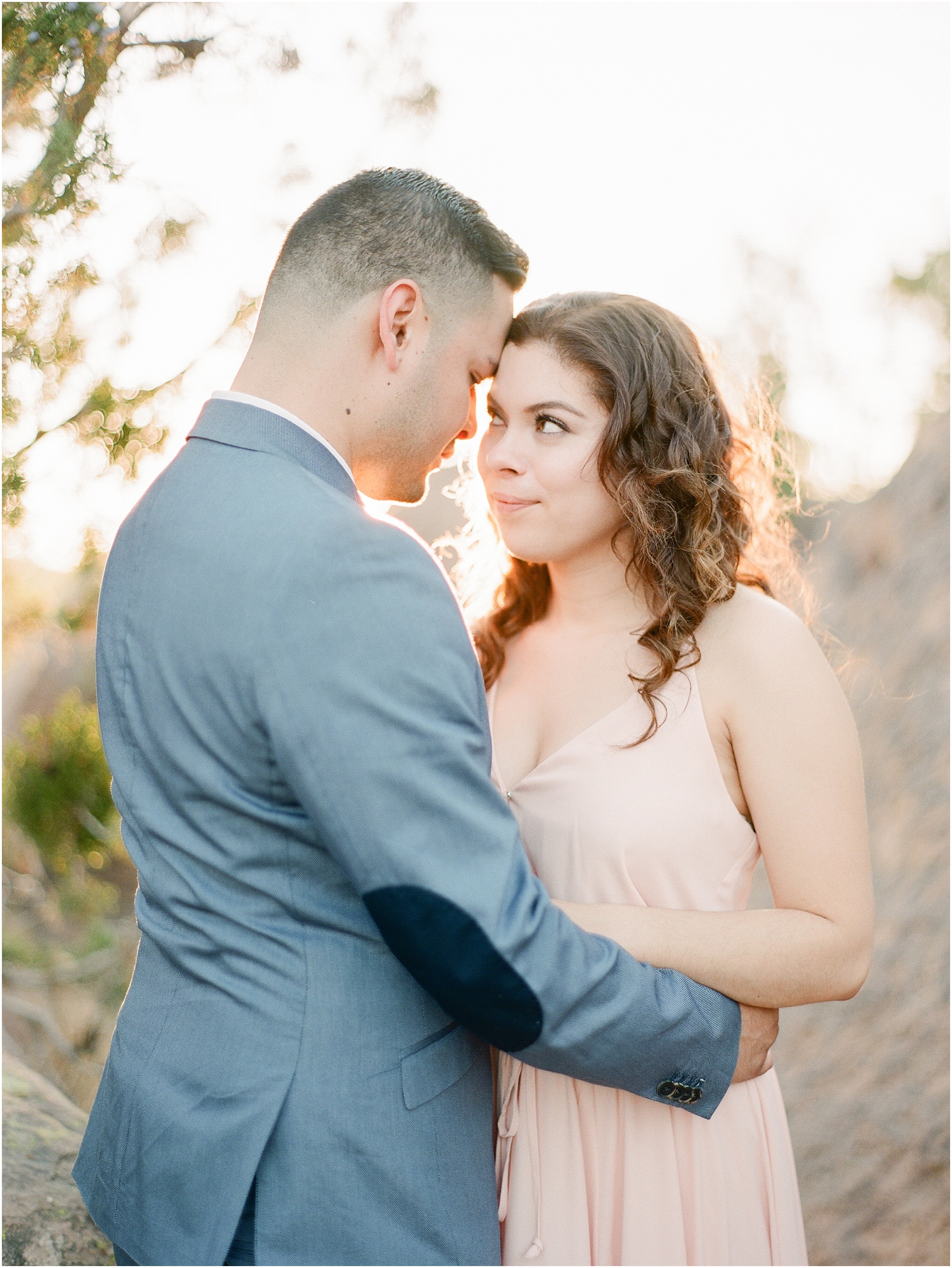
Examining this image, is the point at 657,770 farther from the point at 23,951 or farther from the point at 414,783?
the point at 23,951

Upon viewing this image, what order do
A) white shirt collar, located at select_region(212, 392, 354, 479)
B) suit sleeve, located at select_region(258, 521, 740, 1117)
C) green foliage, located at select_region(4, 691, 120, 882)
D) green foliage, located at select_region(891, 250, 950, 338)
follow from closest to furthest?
suit sleeve, located at select_region(258, 521, 740, 1117) → white shirt collar, located at select_region(212, 392, 354, 479) → green foliage, located at select_region(4, 691, 120, 882) → green foliage, located at select_region(891, 250, 950, 338)

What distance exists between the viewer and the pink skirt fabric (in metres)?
1.88

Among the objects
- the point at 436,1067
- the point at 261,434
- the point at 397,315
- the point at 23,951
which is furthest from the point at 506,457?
the point at 23,951

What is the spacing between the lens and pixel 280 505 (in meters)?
1.41

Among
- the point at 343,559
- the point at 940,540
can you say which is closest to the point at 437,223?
the point at 343,559

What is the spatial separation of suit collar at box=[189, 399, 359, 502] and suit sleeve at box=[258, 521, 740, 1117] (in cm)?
26

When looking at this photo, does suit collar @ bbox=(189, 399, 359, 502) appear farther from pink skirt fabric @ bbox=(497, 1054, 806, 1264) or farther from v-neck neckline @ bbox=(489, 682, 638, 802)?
pink skirt fabric @ bbox=(497, 1054, 806, 1264)

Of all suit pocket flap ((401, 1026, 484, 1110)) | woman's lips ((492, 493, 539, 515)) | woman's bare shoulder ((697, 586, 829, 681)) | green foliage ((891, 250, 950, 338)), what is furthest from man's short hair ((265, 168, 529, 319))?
green foliage ((891, 250, 950, 338))

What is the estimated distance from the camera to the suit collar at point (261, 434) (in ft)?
5.03

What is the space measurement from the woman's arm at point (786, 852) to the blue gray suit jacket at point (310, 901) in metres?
0.14

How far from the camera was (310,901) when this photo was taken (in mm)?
1421

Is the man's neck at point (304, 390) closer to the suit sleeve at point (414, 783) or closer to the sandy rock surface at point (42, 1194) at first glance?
the suit sleeve at point (414, 783)

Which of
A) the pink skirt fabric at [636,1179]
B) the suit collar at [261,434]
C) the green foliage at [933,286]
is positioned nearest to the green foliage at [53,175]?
the suit collar at [261,434]

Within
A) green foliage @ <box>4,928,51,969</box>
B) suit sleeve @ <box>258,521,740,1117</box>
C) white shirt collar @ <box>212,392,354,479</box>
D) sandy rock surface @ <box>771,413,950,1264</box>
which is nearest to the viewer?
suit sleeve @ <box>258,521,740,1117</box>
